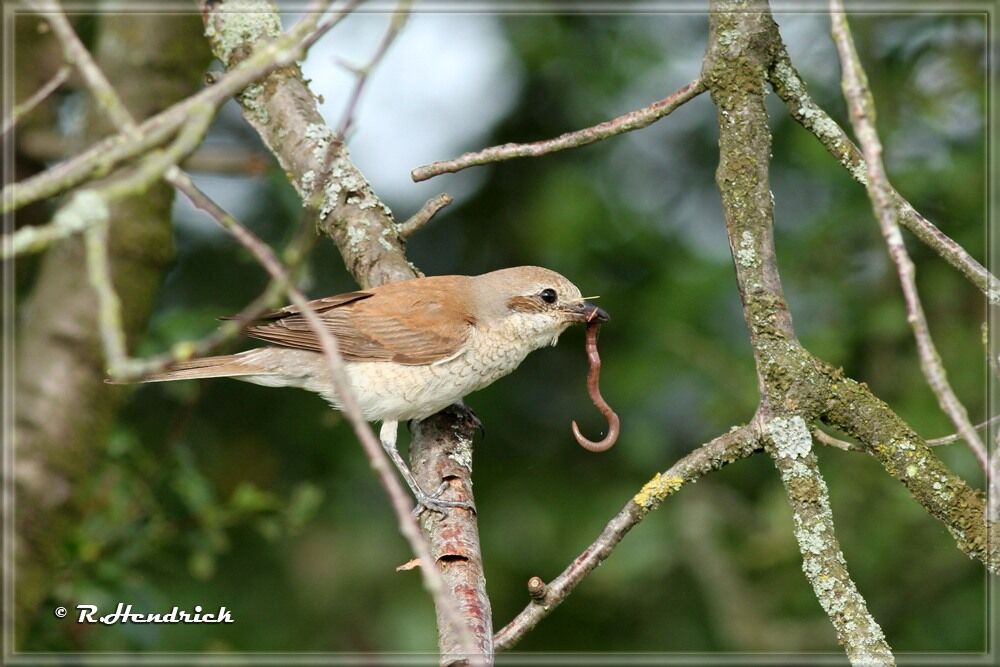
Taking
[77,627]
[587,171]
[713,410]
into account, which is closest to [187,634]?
[77,627]

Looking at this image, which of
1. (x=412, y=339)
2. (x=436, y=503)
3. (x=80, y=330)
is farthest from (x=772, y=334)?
(x=80, y=330)

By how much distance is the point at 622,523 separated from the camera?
274cm

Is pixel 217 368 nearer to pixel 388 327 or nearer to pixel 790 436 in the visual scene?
pixel 388 327

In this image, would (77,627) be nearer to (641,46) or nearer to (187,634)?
(187,634)

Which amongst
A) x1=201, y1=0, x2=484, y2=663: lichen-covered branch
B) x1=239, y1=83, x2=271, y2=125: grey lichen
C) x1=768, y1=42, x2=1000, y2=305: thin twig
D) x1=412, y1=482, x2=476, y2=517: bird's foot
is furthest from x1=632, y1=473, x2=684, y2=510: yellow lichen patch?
x1=239, y1=83, x2=271, y2=125: grey lichen

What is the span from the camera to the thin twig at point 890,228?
5.62 feet

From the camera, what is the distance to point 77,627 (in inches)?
186

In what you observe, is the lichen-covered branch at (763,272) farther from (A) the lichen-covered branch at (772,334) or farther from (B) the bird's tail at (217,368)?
(B) the bird's tail at (217,368)

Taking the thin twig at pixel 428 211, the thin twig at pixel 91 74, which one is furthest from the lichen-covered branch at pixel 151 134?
the thin twig at pixel 428 211

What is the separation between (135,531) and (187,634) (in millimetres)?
1322

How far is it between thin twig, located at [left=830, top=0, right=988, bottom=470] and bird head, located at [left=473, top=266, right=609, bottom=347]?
2.70 metres

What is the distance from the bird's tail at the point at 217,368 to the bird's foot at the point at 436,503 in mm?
1229

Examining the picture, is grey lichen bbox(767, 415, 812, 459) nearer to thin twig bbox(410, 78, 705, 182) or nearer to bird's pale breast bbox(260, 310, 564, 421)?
thin twig bbox(410, 78, 705, 182)

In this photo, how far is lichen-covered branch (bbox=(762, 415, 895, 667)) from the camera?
2.38 metres
